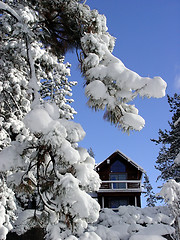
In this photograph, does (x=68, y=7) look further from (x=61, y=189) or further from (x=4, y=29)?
(x=61, y=189)

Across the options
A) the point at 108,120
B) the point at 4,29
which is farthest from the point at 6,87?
the point at 108,120

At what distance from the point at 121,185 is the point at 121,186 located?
0.31 ft

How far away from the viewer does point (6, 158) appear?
4.04 metres

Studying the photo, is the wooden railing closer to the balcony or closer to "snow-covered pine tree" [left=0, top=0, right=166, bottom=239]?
the balcony

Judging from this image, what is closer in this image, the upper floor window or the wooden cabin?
the wooden cabin

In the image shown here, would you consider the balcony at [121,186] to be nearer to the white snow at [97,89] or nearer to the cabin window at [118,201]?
the cabin window at [118,201]

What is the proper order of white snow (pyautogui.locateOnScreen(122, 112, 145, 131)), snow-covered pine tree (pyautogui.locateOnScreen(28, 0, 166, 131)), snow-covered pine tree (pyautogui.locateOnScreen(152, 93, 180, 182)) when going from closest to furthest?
1. snow-covered pine tree (pyautogui.locateOnScreen(28, 0, 166, 131))
2. white snow (pyautogui.locateOnScreen(122, 112, 145, 131))
3. snow-covered pine tree (pyautogui.locateOnScreen(152, 93, 180, 182))

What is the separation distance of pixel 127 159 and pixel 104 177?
288 cm

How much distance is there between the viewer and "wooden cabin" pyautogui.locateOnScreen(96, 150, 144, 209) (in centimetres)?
2455

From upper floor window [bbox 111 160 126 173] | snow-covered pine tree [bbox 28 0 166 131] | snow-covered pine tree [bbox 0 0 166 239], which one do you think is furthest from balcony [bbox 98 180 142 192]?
snow-covered pine tree [bbox 28 0 166 131]

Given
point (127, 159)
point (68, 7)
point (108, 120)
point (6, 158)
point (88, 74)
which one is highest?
point (127, 159)

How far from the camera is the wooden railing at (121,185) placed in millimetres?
24531

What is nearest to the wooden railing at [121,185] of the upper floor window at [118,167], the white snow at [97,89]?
the upper floor window at [118,167]

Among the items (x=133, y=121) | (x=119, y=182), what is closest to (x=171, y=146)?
(x=119, y=182)
